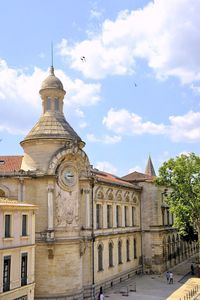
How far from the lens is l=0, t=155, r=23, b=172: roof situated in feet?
140

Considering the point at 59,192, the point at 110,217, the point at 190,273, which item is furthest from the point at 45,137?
the point at 190,273

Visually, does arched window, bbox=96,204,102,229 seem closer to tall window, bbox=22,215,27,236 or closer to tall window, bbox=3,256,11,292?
tall window, bbox=22,215,27,236

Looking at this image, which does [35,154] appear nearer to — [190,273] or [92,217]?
[92,217]

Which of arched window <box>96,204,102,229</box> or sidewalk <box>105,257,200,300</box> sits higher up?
arched window <box>96,204,102,229</box>

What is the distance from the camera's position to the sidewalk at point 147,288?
40.2m

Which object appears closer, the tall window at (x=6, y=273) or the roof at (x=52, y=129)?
the tall window at (x=6, y=273)

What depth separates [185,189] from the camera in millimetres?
50406

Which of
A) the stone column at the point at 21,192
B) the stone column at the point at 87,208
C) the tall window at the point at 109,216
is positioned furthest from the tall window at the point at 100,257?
the stone column at the point at 21,192

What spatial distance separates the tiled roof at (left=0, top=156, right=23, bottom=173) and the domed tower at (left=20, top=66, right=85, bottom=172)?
4.17m

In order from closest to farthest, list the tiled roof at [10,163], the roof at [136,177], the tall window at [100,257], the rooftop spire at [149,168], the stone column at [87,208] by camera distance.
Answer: the stone column at [87,208] < the tiled roof at [10,163] < the tall window at [100,257] < the roof at [136,177] < the rooftop spire at [149,168]

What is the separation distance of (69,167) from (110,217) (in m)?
12.2

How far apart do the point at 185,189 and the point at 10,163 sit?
2231cm

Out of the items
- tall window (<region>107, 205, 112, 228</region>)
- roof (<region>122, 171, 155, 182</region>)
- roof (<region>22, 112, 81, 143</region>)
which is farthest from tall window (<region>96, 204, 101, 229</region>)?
roof (<region>122, 171, 155, 182</region>)

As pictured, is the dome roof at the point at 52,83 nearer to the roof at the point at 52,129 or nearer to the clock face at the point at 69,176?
the roof at the point at 52,129
